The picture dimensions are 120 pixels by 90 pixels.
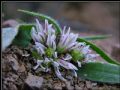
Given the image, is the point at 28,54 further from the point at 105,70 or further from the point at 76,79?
the point at 105,70

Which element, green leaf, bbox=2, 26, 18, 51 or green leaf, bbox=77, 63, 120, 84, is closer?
green leaf, bbox=2, 26, 18, 51

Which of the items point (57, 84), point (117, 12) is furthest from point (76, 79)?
point (117, 12)

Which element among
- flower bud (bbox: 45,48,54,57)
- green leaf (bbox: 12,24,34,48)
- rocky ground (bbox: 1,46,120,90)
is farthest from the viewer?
green leaf (bbox: 12,24,34,48)

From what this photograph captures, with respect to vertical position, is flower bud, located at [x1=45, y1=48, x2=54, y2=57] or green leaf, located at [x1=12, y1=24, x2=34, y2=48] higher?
green leaf, located at [x1=12, y1=24, x2=34, y2=48]

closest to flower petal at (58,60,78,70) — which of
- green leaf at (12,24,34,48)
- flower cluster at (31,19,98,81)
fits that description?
flower cluster at (31,19,98,81)

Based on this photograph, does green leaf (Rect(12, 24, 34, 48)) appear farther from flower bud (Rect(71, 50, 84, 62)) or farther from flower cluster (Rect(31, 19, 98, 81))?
flower bud (Rect(71, 50, 84, 62))
